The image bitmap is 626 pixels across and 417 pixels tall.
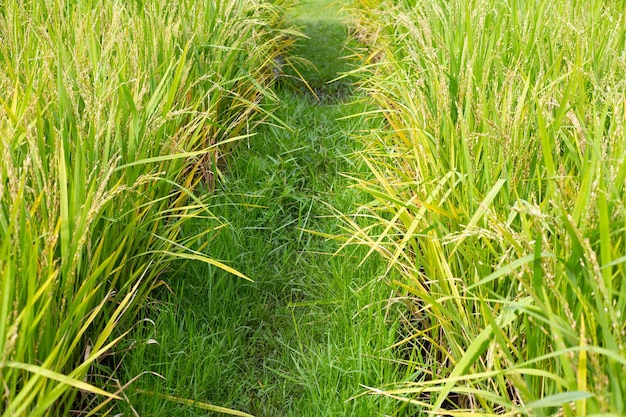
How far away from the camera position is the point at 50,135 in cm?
184

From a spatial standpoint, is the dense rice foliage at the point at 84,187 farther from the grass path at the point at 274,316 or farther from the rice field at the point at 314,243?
the grass path at the point at 274,316

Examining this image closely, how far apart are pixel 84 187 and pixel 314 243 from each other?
1297mm

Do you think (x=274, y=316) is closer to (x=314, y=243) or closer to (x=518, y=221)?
(x=314, y=243)

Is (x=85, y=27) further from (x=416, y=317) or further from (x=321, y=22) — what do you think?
(x=321, y=22)

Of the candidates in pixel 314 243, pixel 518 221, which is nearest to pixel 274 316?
pixel 314 243

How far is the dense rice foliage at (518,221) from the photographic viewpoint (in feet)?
4.00

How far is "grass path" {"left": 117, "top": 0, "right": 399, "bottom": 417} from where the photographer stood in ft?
6.38

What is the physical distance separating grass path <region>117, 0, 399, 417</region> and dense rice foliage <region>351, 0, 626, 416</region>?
0.55 ft

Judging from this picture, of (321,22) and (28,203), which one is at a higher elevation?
(28,203)

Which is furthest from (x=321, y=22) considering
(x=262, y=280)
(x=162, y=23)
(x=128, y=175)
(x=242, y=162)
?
(x=128, y=175)

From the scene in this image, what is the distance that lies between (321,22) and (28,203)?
491cm

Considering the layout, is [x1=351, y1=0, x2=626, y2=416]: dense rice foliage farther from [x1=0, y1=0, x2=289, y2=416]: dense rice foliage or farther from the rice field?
[x1=0, y1=0, x2=289, y2=416]: dense rice foliage

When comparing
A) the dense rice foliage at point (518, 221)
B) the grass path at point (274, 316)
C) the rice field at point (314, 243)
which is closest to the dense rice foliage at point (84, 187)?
the rice field at point (314, 243)

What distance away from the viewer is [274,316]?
241cm
